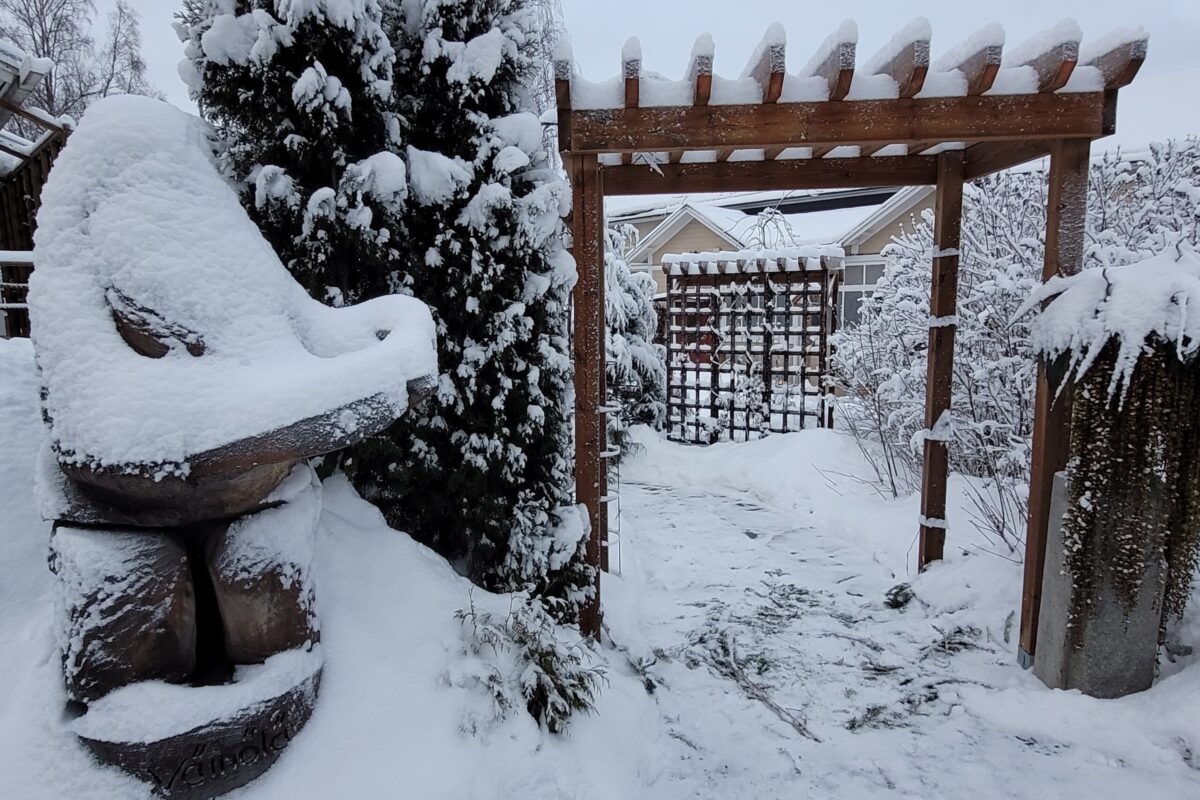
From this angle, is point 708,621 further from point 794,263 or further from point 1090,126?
point 794,263

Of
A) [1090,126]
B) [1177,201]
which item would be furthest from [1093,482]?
[1177,201]

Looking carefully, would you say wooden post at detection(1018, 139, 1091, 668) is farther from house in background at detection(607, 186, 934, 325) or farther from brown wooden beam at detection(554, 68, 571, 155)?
house in background at detection(607, 186, 934, 325)

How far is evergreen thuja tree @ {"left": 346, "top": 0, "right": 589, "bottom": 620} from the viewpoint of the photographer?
8.34 feet

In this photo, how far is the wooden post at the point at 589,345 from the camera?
2992 mm

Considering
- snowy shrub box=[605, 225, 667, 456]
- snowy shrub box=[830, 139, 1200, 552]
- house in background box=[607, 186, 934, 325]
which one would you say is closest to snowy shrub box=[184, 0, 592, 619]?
snowy shrub box=[830, 139, 1200, 552]

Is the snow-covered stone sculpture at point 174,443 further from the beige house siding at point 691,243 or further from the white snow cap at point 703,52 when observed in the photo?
the beige house siding at point 691,243

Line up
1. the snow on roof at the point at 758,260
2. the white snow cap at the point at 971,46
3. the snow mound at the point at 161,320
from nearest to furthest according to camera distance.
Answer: the snow mound at the point at 161,320 → the white snow cap at the point at 971,46 → the snow on roof at the point at 758,260

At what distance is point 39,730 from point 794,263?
291 inches

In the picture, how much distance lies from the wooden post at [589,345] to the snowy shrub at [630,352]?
363 centimetres

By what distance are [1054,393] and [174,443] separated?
3.19m

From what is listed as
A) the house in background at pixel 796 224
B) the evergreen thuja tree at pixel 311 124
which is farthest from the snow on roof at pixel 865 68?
the house in background at pixel 796 224

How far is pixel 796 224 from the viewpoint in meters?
12.7

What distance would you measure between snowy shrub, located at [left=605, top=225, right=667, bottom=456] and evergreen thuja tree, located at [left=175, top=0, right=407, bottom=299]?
4304 millimetres

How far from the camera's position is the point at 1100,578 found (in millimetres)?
2562
